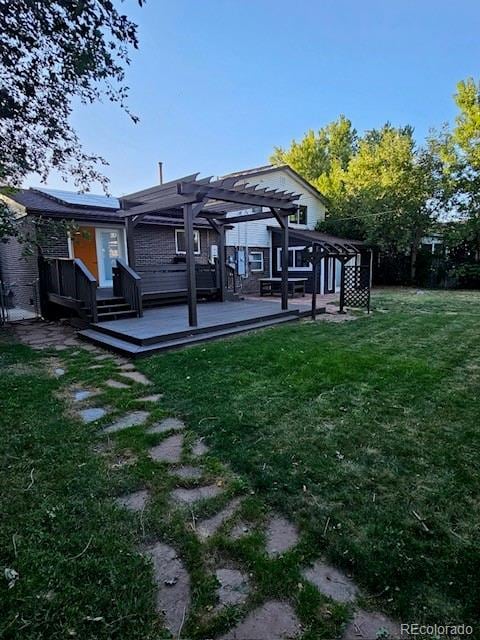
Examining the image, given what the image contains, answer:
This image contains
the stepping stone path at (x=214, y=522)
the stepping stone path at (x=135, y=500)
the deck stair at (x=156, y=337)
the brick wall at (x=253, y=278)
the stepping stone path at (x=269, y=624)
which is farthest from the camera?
the brick wall at (x=253, y=278)

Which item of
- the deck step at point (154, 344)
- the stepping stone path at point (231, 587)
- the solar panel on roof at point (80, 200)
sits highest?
the solar panel on roof at point (80, 200)

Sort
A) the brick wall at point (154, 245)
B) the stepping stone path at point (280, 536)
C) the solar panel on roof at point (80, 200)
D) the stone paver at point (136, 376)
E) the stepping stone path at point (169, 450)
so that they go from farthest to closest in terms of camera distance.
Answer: the brick wall at point (154, 245) < the solar panel on roof at point (80, 200) < the stone paver at point (136, 376) < the stepping stone path at point (169, 450) < the stepping stone path at point (280, 536)

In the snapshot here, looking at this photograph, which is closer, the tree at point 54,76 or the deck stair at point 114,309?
the tree at point 54,76

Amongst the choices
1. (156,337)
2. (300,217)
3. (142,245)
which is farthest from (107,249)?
(300,217)

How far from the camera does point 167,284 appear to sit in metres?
9.69

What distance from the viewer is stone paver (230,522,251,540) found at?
5.97 feet

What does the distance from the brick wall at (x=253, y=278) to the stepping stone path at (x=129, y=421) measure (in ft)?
37.9

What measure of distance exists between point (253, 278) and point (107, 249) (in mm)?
6975

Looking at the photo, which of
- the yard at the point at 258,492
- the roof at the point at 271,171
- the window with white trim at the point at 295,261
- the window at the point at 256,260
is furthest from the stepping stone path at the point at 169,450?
the window with white trim at the point at 295,261

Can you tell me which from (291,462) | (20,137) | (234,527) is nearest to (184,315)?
(20,137)

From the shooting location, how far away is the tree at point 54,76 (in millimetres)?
3991

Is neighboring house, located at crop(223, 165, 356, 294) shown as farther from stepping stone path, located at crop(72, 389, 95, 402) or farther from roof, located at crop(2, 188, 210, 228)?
stepping stone path, located at crop(72, 389, 95, 402)

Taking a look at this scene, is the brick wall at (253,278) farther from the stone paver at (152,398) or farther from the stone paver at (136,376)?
the stone paver at (152,398)

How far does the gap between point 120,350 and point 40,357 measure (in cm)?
118
